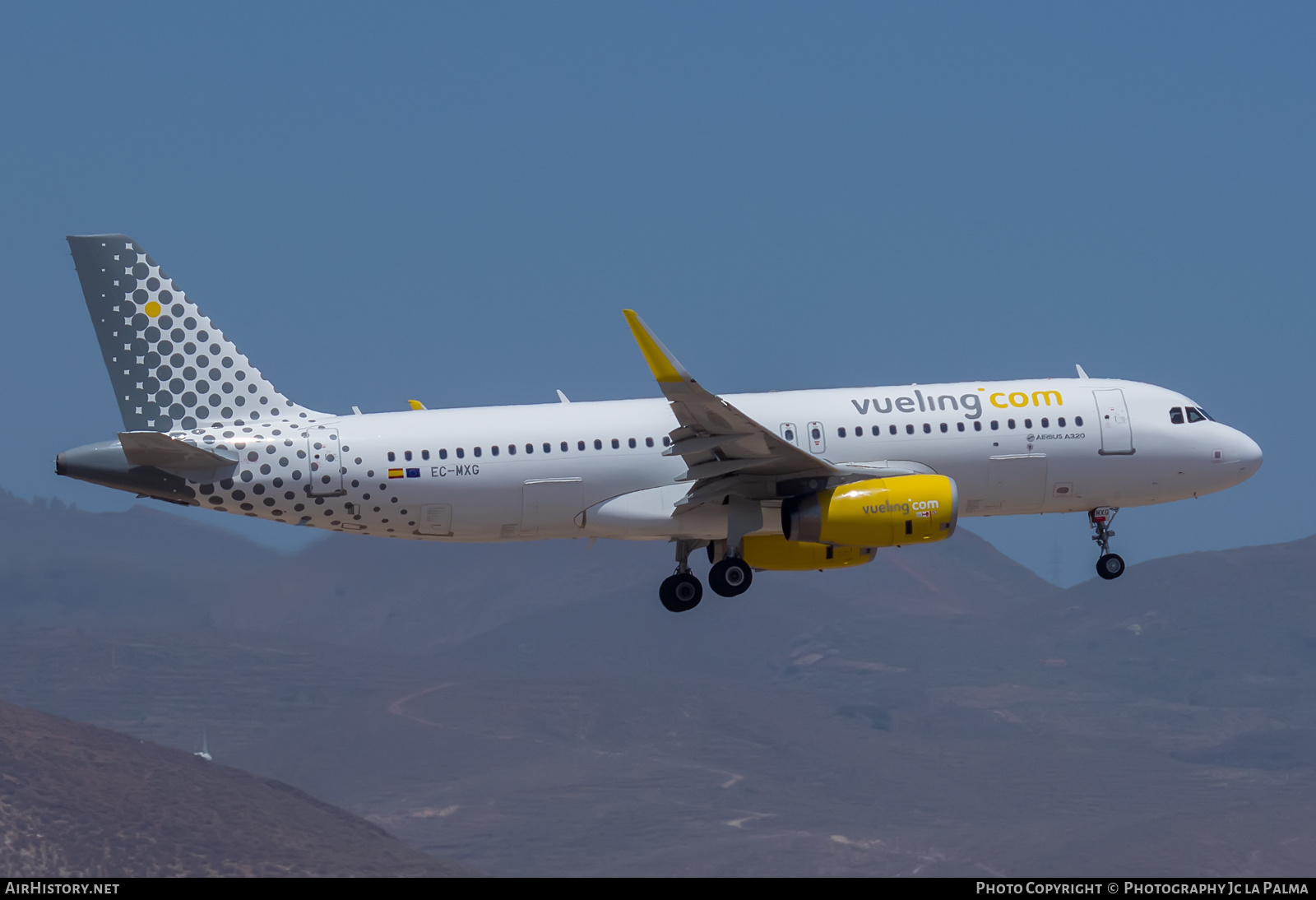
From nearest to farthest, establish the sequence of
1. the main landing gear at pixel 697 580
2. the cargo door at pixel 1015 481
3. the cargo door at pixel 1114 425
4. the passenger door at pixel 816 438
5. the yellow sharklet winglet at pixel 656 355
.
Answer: the yellow sharklet winglet at pixel 656 355, the passenger door at pixel 816 438, the main landing gear at pixel 697 580, the cargo door at pixel 1015 481, the cargo door at pixel 1114 425

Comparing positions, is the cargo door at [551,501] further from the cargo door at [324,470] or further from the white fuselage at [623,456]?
the cargo door at [324,470]

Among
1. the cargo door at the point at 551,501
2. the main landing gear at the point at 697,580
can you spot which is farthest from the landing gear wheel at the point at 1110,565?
the cargo door at the point at 551,501

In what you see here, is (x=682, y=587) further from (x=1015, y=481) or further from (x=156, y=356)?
(x=156, y=356)

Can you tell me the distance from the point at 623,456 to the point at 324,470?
7.82m

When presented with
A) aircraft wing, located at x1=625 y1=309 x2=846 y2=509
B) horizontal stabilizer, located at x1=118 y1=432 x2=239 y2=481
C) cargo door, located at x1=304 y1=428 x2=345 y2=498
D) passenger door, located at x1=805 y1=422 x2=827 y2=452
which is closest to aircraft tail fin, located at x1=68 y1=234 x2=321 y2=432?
cargo door, located at x1=304 y1=428 x2=345 y2=498

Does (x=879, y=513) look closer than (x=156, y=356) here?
Yes

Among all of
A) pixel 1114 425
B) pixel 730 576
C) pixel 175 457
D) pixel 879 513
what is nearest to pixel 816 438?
pixel 879 513

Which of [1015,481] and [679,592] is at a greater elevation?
[1015,481]

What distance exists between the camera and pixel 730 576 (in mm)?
47188

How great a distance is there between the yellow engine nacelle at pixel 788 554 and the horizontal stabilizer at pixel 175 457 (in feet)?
46.9

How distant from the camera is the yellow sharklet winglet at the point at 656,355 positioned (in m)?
41.0

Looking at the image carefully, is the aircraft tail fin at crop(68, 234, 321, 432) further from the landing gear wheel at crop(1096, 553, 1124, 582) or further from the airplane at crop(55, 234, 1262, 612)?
the landing gear wheel at crop(1096, 553, 1124, 582)
